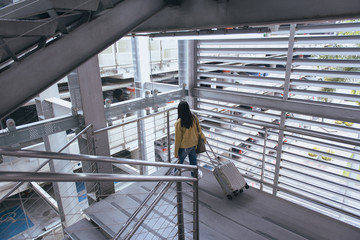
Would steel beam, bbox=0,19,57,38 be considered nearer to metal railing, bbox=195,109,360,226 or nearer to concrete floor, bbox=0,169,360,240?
concrete floor, bbox=0,169,360,240

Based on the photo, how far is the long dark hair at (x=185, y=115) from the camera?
9.42 ft

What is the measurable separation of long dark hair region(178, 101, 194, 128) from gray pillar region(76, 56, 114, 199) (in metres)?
0.95

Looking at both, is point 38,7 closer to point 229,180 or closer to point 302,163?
point 229,180

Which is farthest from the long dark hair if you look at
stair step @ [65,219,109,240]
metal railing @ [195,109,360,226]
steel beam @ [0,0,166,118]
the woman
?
stair step @ [65,219,109,240]

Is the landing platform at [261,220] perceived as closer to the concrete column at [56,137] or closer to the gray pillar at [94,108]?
the gray pillar at [94,108]

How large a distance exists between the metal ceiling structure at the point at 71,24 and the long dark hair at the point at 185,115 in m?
1.14

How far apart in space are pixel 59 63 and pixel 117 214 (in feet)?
6.26

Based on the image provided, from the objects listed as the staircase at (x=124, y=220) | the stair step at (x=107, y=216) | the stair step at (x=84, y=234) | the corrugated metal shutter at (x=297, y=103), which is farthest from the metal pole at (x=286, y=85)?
the stair step at (x=84, y=234)

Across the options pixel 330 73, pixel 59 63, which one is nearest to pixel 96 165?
pixel 59 63

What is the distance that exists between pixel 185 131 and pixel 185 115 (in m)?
0.20

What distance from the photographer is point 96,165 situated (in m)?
2.82

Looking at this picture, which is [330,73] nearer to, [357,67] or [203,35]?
[357,67]

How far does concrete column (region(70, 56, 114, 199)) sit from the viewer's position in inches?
106

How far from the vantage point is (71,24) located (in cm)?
139
